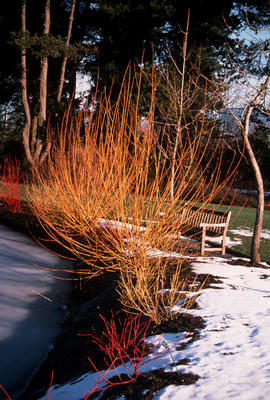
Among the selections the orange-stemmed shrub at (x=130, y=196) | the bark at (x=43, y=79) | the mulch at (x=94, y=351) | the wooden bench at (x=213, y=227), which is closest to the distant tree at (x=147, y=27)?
the bark at (x=43, y=79)

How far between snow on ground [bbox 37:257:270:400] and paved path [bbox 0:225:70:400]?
121 centimetres

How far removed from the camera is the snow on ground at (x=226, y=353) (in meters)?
2.28

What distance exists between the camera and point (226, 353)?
8.96 ft

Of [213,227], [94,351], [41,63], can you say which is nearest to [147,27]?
[41,63]

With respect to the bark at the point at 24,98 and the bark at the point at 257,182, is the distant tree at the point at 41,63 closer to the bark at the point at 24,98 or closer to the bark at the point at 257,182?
the bark at the point at 24,98

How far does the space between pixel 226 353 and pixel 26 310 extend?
316 cm

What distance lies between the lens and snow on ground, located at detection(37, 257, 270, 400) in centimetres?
228

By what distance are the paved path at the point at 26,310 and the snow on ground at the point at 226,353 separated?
3.95ft

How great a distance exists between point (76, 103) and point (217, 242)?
358 inches

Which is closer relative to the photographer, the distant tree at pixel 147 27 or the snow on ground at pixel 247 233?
the snow on ground at pixel 247 233

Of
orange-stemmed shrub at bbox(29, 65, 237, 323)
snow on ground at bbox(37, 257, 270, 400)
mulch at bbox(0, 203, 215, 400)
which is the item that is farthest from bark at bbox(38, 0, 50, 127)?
snow on ground at bbox(37, 257, 270, 400)

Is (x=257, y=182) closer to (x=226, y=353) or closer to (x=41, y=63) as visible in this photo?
(x=226, y=353)

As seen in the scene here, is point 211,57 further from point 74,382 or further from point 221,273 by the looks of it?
point 74,382

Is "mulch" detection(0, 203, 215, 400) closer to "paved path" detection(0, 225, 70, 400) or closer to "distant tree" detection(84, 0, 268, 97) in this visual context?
"paved path" detection(0, 225, 70, 400)
